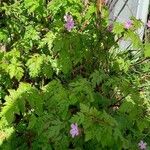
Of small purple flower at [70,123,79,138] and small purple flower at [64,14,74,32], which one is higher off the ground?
small purple flower at [64,14,74,32]

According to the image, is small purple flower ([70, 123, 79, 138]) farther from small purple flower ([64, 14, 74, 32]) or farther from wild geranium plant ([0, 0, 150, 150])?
small purple flower ([64, 14, 74, 32])

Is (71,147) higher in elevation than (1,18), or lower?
lower

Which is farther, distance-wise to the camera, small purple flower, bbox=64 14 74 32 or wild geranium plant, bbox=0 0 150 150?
small purple flower, bbox=64 14 74 32

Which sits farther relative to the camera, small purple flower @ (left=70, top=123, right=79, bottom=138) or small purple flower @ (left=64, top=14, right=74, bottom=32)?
small purple flower @ (left=64, top=14, right=74, bottom=32)

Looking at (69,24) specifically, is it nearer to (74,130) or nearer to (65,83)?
(65,83)

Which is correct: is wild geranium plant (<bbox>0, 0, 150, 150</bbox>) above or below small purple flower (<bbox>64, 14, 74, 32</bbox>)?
below

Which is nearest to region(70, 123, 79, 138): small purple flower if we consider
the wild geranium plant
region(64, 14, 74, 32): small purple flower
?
the wild geranium plant

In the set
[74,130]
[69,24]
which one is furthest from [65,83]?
[74,130]

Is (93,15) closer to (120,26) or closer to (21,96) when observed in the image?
(120,26)

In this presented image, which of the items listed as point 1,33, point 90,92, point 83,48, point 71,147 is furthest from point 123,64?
point 1,33
